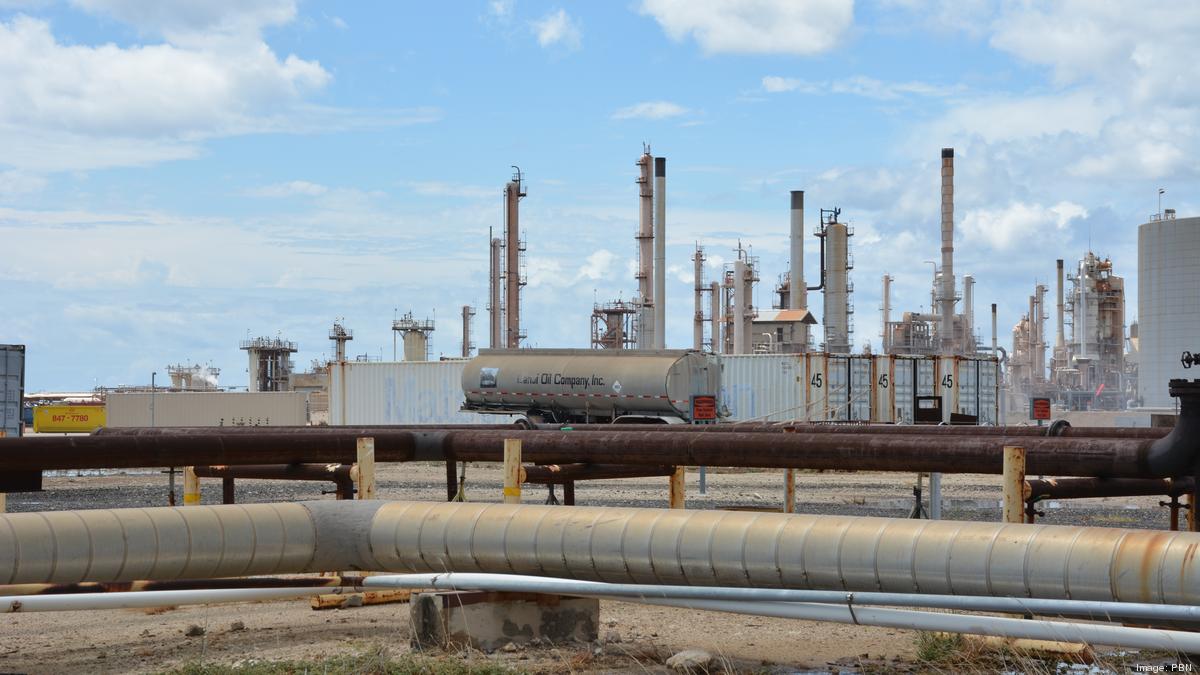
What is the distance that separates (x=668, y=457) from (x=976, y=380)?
33.7 meters

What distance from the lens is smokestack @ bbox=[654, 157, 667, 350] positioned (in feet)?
203

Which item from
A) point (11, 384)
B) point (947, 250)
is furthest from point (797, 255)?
point (11, 384)

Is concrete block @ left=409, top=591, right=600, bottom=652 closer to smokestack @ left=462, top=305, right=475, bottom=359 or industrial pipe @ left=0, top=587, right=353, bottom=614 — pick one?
industrial pipe @ left=0, top=587, right=353, bottom=614

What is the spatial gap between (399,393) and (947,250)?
33.0 m

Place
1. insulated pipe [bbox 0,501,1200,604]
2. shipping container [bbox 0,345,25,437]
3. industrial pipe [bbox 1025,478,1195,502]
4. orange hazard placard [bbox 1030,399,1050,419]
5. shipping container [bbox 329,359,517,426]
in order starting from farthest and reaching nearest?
shipping container [bbox 329,359,517,426], orange hazard placard [bbox 1030,399,1050,419], shipping container [bbox 0,345,25,437], industrial pipe [bbox 1025,478,1195,502], insulated pipe [bbox 0,501,1200,604]

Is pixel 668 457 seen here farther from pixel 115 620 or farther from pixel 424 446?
pixel 115 620

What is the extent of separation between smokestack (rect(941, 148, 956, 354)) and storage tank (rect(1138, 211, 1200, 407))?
30.4ft

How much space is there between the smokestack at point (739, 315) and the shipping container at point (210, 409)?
22.4m

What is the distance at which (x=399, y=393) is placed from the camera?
44219mm

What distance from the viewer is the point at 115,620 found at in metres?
9.13

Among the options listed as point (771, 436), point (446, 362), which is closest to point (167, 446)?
point (771, 436)

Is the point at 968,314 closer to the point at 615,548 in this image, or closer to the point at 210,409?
the point at 210,409

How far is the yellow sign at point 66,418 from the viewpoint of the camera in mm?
60031

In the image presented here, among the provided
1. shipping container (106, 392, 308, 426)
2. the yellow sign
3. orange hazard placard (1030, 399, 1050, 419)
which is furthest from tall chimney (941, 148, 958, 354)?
the yellow sign
